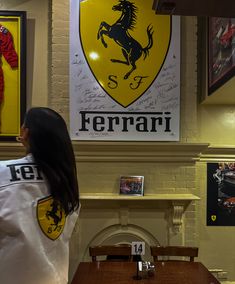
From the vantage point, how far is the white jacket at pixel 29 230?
Result: 1193 mm

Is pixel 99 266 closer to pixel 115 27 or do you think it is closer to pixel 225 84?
pixel 225 84

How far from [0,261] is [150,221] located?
11.0 feet

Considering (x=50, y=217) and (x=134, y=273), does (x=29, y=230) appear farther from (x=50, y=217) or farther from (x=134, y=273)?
(x=134, y=273)

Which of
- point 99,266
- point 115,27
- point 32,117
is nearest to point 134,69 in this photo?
point 115,27

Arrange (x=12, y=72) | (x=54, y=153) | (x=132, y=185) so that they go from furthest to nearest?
(x=12, y=72) → (x=132, y=185) → (x=54, y=153)

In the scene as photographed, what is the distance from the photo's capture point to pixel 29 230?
48.1 inches

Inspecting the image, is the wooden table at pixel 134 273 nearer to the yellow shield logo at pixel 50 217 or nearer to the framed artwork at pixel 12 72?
the yellow shield logo at pixel 50 217

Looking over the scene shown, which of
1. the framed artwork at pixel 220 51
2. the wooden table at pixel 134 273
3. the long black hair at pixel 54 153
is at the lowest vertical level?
the wooden table at pixel 134 273

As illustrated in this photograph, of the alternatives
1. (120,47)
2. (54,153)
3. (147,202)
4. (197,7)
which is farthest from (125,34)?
(54,153)

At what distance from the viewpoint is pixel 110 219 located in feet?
14.5

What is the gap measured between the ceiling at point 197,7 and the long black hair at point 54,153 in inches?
23.0

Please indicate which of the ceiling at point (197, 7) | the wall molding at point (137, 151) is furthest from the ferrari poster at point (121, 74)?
the ceiling at point (197, 7)

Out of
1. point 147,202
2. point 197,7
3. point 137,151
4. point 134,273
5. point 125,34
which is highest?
point 125,34

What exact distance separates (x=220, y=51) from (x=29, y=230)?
120 inches
